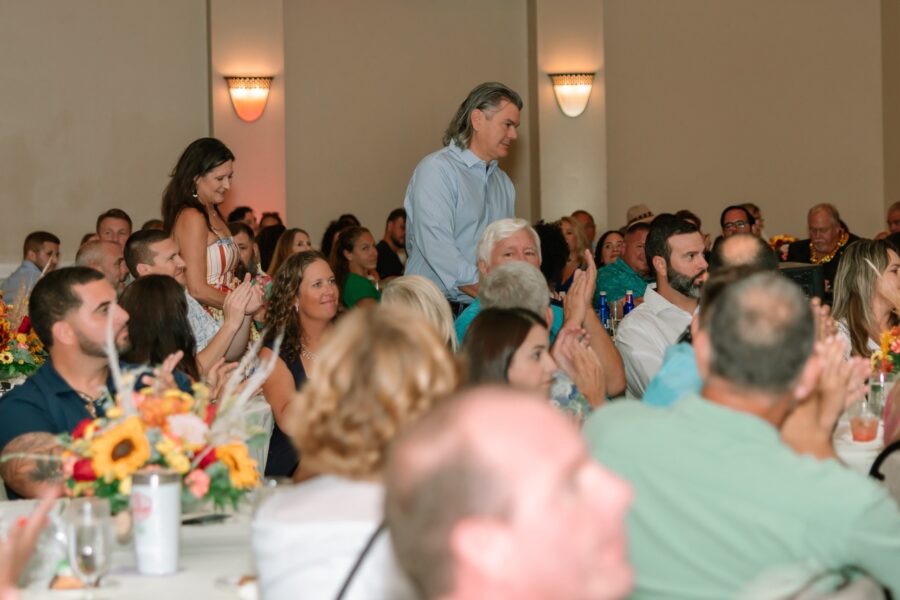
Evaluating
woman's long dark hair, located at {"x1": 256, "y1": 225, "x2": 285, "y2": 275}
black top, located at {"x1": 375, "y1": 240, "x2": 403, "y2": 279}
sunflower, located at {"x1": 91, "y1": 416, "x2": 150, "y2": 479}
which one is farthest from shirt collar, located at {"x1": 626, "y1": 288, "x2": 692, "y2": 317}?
black top, located at {"x1": 375, "y1": 240, "x2": 403, "y2": 279}

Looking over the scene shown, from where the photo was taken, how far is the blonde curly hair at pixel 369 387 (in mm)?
1942

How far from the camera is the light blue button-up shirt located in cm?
554

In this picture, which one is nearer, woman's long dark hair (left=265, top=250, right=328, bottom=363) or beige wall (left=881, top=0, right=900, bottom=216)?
woman's long dark hair (left=265, top=250, right=328, bottom=363)

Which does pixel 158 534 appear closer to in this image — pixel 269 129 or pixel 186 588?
pixel 186 588

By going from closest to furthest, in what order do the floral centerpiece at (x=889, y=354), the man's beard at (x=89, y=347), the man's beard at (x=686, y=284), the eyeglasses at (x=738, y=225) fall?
the man's beard at (x=89, y=347) < the floral centerpiece at (x=889, y=354) < the man's beard at (x=686, y=284) < the eyeglasses at (x=738, y=225)

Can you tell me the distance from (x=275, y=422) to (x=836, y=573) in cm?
278

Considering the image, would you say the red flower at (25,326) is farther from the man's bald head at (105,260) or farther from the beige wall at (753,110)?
the beige wall at (753,110)

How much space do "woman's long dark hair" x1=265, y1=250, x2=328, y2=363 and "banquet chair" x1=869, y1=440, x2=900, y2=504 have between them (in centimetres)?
240

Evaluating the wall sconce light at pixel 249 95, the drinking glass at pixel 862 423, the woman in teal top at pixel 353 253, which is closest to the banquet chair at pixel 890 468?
the drinking glass at pixel 862 423

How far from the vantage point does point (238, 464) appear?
9.04 feet

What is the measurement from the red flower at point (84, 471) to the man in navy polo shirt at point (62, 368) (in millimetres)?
634

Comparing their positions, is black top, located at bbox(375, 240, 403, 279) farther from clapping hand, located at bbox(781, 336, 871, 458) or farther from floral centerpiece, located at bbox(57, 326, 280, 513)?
clapping hand, located at bbox(781, 336, 871, 458)

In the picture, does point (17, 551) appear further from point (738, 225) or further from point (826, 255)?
point (826, 255)

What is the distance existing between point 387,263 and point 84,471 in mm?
7706
